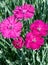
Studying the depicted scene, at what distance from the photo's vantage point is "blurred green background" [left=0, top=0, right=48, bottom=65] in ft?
5.00

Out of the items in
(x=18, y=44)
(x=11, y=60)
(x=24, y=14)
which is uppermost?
(x=24, y=14)

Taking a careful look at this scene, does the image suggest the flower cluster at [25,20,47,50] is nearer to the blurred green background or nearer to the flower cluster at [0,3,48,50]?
the flower cluster at [0,3,48,50]

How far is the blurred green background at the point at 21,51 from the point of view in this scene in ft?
5.00

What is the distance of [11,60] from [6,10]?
1.40ft

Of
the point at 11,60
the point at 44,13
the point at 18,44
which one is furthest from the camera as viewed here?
the point at 44,13

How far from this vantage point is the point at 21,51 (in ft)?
5.09

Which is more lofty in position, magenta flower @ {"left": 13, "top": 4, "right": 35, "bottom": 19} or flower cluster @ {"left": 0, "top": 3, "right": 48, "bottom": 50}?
magenta flower @ {"left": 13, "top": 4, "right": 35, "bottom": 19}

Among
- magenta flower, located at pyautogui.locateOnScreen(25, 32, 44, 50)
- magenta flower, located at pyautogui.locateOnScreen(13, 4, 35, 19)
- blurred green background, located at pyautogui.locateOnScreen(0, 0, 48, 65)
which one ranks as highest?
magenta flower, located at pyautogui.locateOnScreen(13, 4, 35, 19)

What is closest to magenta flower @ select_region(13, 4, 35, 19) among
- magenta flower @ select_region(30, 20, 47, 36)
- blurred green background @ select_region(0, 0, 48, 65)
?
magenta flower @ select_region(30, 20, 47, 36)

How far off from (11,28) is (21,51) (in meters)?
0.23

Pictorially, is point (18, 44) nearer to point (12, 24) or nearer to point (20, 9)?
point (12, 24)

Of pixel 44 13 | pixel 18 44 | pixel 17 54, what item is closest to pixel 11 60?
pixel 17 54

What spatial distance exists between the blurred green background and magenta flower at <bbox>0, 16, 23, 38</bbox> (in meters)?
0.16

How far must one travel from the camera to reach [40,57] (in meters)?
1.58
